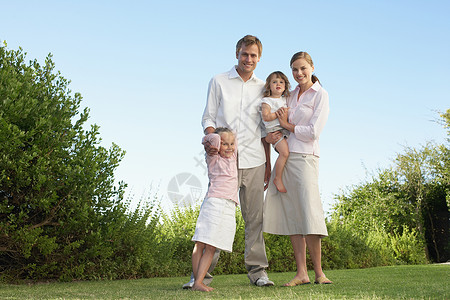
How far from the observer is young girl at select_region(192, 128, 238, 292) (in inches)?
162

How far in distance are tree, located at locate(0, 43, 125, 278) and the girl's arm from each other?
2682 mm

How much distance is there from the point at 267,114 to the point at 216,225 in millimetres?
1234

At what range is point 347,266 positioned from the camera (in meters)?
9.92

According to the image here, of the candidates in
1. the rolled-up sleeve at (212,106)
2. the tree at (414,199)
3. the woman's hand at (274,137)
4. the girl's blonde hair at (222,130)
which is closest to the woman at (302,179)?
the woman's hand at (274,137)

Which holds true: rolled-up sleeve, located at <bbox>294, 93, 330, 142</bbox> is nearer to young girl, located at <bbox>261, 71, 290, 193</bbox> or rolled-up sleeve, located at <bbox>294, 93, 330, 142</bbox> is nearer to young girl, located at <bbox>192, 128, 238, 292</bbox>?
young girl, located at <bbox>261, 71, 290, 193</bbox>

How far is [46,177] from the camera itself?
5.73 metres

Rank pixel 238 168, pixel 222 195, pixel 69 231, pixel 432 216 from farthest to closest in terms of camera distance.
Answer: pixel 432 216
pixel 69 231
pixel 238 168
pixel 222 195

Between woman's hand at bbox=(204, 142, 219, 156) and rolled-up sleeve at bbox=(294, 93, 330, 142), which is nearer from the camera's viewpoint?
woman's hand at bbox=(204, 142, 219, 156)

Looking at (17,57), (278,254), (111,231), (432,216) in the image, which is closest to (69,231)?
(111,231)

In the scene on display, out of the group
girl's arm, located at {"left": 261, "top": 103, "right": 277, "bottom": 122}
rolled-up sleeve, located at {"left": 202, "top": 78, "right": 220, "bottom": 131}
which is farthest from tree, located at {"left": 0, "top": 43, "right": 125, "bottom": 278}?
girl's arm, located at {"left": 261, "top": 103, "right": 277, "bottom": 122}

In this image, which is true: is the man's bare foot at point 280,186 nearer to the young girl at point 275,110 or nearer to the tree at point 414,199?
the young girl at point 275,110

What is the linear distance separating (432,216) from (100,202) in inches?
549

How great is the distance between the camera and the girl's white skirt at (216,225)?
410cm

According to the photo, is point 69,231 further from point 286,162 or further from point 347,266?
point 347,266
